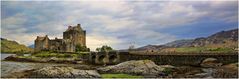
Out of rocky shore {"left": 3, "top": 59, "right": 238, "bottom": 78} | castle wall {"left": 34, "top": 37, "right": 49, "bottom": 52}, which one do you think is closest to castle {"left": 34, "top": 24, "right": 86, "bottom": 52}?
castle wall {"left": 34, "top": 37, "right": 49, "bottom": 52}

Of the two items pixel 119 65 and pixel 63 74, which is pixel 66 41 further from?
pixel 63 74

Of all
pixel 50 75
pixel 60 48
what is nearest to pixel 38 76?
pixel 50 75

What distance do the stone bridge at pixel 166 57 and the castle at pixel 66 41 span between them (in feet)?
102

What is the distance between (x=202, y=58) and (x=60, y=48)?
72.2 meters

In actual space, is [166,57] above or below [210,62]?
above

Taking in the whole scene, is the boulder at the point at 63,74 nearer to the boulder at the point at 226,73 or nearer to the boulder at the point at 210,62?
the boulder at the point at 226,73

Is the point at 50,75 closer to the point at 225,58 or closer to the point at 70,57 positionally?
the point at 225,58

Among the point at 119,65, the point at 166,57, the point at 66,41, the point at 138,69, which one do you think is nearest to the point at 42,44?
the point at 66,41

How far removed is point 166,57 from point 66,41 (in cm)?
6010

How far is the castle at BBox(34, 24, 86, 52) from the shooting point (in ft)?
477

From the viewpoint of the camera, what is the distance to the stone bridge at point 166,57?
82988mm

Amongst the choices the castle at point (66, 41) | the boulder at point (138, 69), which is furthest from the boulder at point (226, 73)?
the castle at point (66, 41)

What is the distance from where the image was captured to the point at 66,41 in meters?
146

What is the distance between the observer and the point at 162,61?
315 ft
